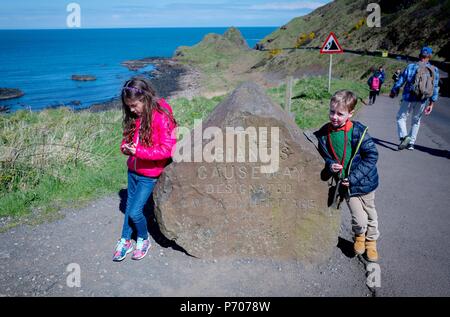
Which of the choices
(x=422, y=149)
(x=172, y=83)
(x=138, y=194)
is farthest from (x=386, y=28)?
(x=138, y=194)

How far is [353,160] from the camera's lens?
3566 mm

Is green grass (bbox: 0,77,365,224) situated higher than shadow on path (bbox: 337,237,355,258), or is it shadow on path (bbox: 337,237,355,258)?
green grass (bbox: 0,77,365,224)

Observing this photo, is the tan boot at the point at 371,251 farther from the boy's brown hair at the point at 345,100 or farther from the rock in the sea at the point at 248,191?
the boy's brown hair at the point at 345,100

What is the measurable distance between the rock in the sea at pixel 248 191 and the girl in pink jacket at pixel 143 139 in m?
0.18

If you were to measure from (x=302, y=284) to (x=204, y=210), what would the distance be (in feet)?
4.41

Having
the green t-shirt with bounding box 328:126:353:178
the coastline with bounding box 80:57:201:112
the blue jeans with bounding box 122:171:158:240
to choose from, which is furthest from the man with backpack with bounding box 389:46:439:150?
the coastline with bounding box 80:57:201:112

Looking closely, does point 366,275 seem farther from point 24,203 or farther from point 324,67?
point 324,67

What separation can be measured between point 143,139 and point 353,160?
7.34 ft

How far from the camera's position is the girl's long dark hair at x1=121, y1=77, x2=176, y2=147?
3.52 metres

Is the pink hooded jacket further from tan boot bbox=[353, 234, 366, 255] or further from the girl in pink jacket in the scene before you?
tan boot bbox=[353, 234, 366, 255]

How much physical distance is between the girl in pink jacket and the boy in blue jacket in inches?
68.1
